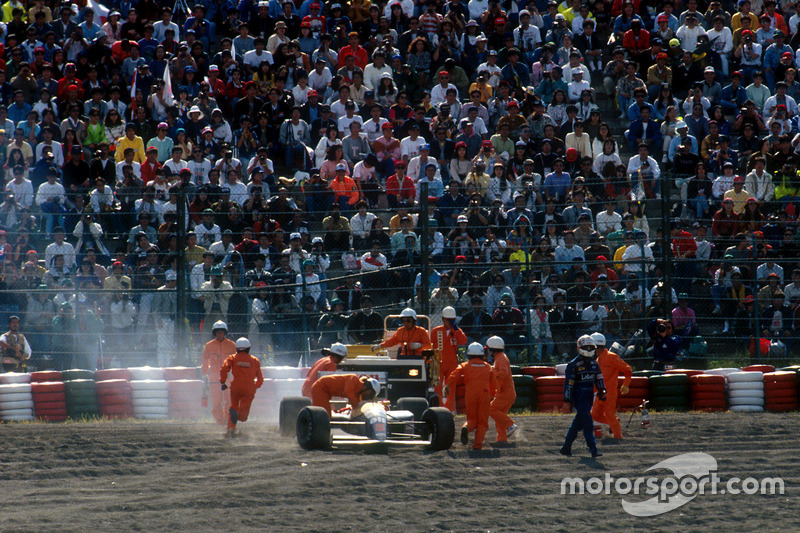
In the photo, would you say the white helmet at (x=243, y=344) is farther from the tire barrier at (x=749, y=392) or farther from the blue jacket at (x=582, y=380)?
the tire barrier at (x=749, y=392)

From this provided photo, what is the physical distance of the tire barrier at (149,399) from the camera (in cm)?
1541

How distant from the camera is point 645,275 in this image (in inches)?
699

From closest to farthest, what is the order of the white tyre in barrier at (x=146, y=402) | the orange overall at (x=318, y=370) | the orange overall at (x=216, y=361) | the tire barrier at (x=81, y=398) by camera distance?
1. the orange overall at (x=318, y=370)
2. the tire barrier at (x=81, y=398)
3. the orange overall at (x=216, y=361)
4. the white tyre in barrier at (x=146, y=402)

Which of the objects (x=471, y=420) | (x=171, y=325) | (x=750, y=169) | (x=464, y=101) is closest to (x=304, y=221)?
(x=171, y=325)

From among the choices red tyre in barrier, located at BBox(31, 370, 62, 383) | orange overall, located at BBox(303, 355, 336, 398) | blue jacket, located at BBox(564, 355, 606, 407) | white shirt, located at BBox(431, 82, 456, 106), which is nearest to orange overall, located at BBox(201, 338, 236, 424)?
orange overall, located at BBox(303, 355, 336, 398)

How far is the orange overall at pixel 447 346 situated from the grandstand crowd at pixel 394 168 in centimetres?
170

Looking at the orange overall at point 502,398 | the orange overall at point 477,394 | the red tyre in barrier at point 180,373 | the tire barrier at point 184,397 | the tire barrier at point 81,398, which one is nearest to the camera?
the orange overall at point 477,394

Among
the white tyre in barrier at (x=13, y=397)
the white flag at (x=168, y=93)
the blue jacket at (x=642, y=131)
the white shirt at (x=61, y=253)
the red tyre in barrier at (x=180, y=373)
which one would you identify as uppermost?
the white flag at (x=168, y=93)

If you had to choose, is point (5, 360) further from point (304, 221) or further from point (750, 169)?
point (750, 169)

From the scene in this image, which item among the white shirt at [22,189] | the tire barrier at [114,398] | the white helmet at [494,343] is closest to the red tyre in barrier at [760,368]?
the white helmet at [494,343]

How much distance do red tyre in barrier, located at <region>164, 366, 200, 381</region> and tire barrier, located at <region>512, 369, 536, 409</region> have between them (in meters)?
4.97

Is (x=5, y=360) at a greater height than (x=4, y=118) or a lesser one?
lesser

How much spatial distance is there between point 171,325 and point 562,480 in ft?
26.9

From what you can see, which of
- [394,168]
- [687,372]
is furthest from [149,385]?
[687,372]
